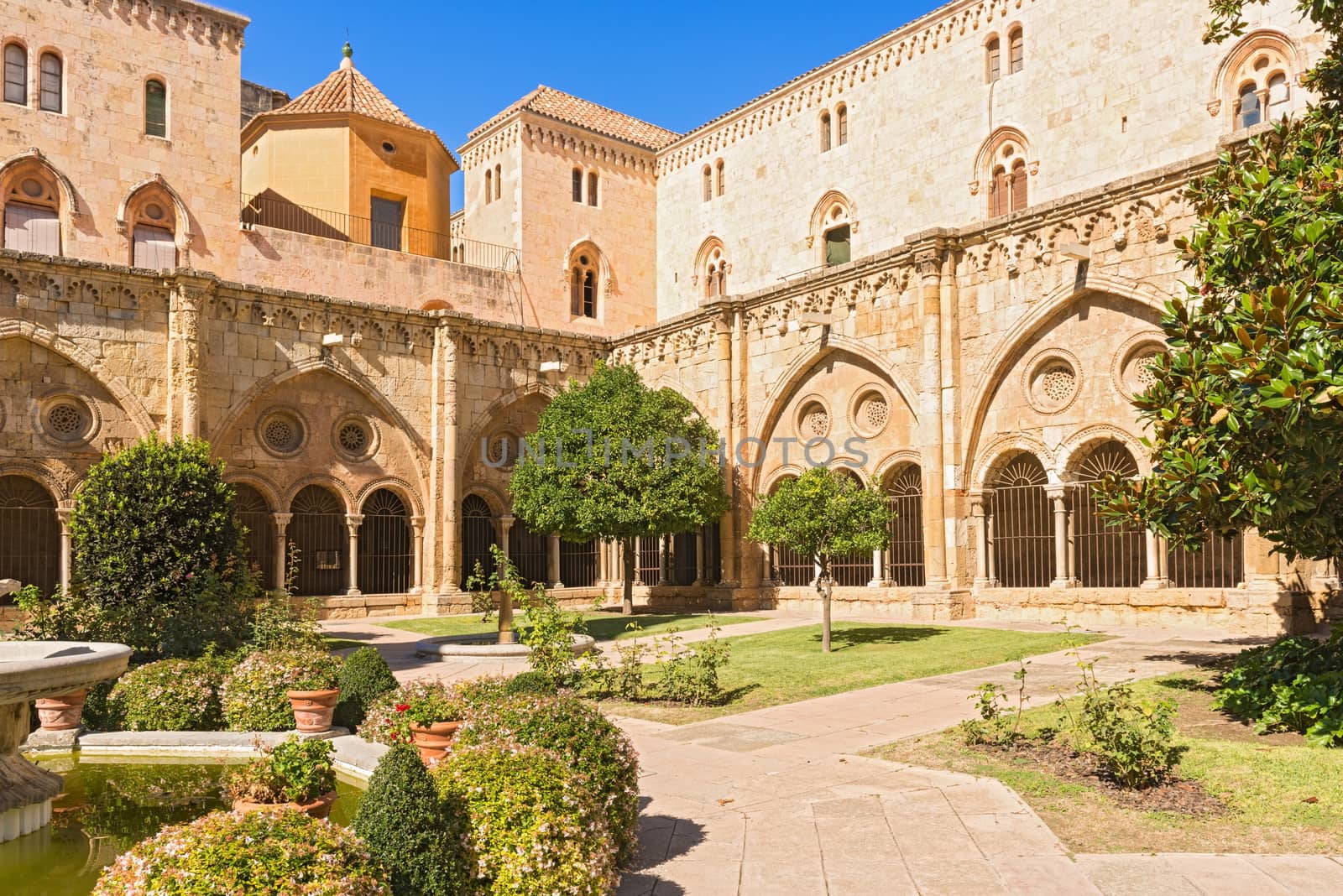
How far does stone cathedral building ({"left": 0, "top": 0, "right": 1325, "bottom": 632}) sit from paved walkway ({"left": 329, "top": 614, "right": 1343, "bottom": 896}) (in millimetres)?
10368

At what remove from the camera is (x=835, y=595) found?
2241cm

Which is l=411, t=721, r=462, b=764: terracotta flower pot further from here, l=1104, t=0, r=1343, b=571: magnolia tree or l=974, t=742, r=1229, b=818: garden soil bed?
l=1104, t=0, r=1343, b=571: magnolia tree

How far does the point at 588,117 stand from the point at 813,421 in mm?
17956

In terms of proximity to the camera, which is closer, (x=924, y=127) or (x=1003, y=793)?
(x=1003, y=793)

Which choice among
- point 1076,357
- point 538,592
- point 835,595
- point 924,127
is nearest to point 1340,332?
point 538,592

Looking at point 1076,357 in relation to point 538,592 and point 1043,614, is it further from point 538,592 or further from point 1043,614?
point 538,592

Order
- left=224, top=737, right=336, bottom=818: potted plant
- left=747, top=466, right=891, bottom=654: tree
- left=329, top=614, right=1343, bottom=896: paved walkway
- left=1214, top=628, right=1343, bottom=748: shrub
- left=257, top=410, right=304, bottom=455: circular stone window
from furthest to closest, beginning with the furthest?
left=257, top=410, right=304, bottom=455: circular stone window → left=747, top=466, right=891, bottom=654: tree → left=1214, top=628, right=1343, bottom=748: shrub → left=224, top=737, right=336, bottom=818: potted plant → left=329, top=614, right=1343, bottom=896: paved walkway

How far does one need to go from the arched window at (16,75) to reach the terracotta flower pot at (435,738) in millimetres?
25118

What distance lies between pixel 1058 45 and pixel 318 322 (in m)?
19.1

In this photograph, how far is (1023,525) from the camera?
19938mm

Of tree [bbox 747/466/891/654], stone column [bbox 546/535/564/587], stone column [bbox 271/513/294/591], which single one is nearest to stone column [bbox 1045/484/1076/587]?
tree [bbox 747/466/891/654]

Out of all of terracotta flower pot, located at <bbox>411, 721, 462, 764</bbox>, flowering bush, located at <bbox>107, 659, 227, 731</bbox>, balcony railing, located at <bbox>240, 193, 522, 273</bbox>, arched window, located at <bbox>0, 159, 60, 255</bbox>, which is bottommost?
flowering bush, located at <bbox>107, 659, 227, 731</bbox>

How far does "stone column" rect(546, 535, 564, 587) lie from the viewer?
2722 centimetres

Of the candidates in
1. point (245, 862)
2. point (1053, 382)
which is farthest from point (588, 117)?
point (245, 862)
